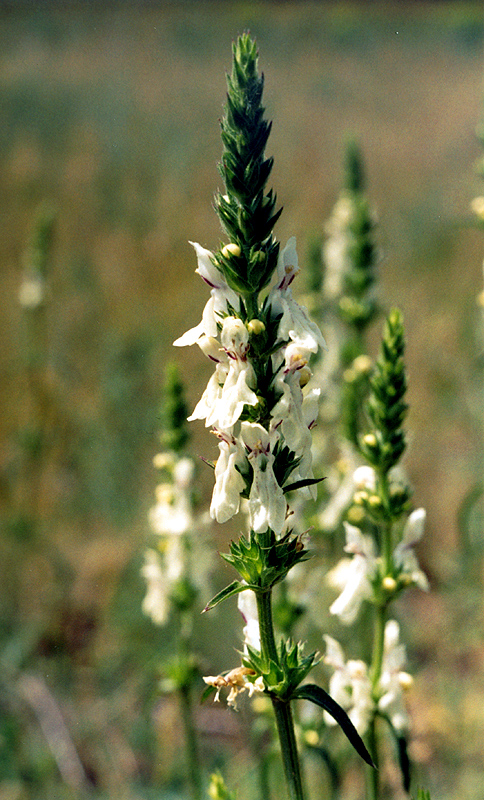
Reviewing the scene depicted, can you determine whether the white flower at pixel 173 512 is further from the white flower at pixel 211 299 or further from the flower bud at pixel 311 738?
the white flower at pixel 211 299

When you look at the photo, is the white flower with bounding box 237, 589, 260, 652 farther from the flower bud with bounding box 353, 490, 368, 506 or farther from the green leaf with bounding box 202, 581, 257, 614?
the flower bud with bounding box 353, 490, 368, 506

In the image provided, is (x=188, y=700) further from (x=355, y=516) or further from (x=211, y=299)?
(x=211, y=299)

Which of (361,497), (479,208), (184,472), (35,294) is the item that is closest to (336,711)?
(361,497)

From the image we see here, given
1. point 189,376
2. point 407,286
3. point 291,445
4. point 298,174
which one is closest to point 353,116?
point 298,174

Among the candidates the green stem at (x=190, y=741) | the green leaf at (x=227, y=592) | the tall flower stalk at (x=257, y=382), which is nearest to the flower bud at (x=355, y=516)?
the green stem at (x=190, y=741)

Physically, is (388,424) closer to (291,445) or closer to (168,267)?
(291,445)

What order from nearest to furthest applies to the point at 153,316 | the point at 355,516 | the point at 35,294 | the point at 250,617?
the point at 250,617 < the point at 355,516 < the point at 35,294 < the point at 153,316

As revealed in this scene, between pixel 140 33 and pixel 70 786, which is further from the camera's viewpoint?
pixel 140 33
